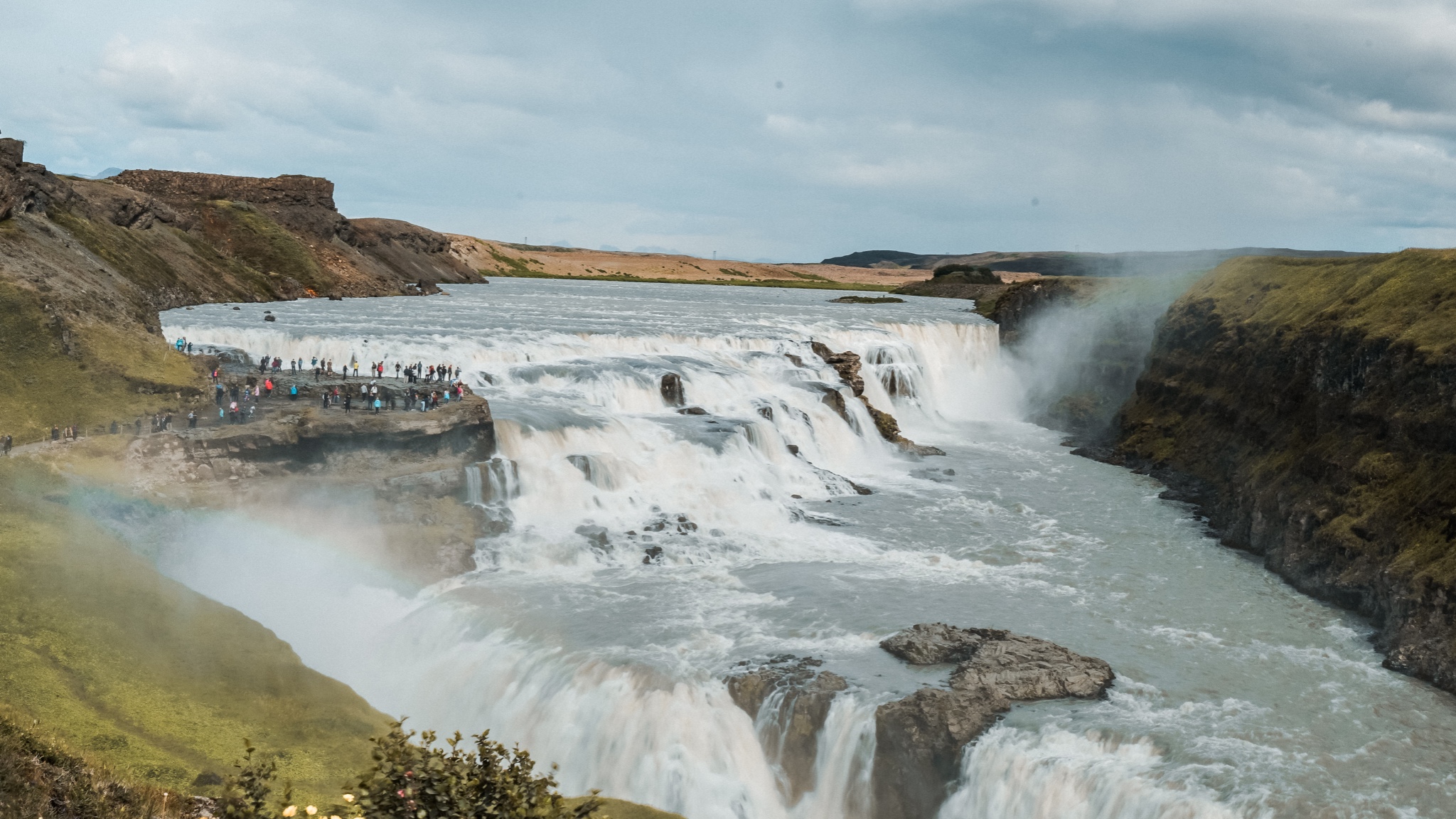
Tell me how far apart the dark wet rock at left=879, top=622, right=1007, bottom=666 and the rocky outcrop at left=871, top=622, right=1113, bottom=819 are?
0.05 ft

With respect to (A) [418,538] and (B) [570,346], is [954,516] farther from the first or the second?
(B) [570,346]

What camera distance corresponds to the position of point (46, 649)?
1781 centimetres

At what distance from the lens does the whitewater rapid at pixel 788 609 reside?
17469 mm

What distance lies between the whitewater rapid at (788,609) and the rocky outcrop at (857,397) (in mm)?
796

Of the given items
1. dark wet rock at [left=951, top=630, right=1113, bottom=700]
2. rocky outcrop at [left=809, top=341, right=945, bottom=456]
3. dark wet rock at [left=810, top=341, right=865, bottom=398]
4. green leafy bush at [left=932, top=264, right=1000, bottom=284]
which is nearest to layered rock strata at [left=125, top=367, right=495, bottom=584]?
dark wet rock at [left=951, top=630, right=1113, bottom=700]

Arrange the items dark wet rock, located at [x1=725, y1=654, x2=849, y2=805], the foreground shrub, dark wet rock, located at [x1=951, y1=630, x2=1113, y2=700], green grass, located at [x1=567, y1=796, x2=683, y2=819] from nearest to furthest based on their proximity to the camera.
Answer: the foreground shrub → green grass, located at [x1=567, y1=796, x2=683, y2=819] → dark wet rock, located at [x1=725, y1=654, x2=849, y2=805] → dark wet rock, located at [x1=951, y1=630, x2=1113, y2=700]

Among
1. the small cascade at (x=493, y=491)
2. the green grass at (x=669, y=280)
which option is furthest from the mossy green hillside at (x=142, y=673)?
the green grass at (x=669, y=280)

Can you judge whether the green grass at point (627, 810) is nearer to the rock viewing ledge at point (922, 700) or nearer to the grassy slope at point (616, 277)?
the rock viewing ledge at point (922, 700)

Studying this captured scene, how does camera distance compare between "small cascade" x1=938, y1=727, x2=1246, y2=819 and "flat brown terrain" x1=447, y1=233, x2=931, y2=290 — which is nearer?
"small cascade" x1=938, y1=727, x2=1246, y2=819

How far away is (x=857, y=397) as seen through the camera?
1922 inches

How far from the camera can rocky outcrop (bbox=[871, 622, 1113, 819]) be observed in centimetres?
1739

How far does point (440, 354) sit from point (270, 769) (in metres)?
34.9

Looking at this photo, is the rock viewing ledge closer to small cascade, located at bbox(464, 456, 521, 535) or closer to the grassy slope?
small cascade, located at bbox(464, 456, 521, 535)

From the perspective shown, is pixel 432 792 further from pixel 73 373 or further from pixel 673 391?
pixel 673 391
